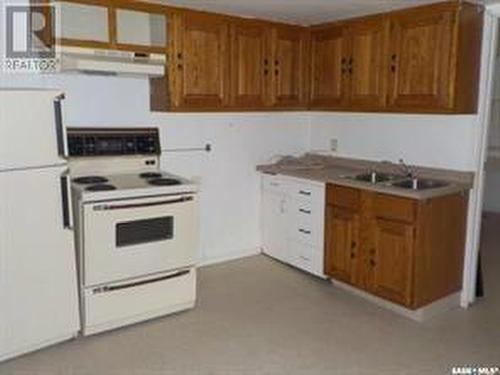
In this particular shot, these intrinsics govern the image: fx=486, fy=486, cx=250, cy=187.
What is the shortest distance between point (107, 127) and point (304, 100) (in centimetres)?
181

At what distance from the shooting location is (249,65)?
4.08 m

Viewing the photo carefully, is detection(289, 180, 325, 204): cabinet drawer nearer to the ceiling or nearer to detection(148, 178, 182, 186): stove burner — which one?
detection(148, 178, 182, 186): stove burner

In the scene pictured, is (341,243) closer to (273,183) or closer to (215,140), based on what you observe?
(273,183)

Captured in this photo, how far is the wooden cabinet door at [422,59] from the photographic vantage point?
3.29 metres

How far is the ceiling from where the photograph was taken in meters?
3.46

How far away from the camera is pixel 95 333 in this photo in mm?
3082

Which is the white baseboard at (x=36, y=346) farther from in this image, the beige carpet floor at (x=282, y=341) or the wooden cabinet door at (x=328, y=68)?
the wooden cabinet door at (x=328, y=68)

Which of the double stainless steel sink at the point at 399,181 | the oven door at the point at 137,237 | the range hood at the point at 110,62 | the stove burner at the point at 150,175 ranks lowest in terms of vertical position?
the oven door at the point at 137,237

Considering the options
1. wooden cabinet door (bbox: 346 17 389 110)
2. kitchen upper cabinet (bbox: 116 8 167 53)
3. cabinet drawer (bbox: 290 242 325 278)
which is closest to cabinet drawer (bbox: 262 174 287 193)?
cabinet drawer (bbox: 290 242 325 278)

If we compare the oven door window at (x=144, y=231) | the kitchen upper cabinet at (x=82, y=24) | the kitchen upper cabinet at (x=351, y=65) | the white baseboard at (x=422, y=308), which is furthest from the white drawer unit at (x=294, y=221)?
the kitchen upper cabinet at (x=82, y=24)

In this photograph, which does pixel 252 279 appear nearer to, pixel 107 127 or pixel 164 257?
pixel 164 257

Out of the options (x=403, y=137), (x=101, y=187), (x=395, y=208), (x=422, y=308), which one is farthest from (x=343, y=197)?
(x=101, y=187)

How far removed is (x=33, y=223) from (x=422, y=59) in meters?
2.78

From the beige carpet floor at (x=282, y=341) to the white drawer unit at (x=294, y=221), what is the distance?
357 millimetres
